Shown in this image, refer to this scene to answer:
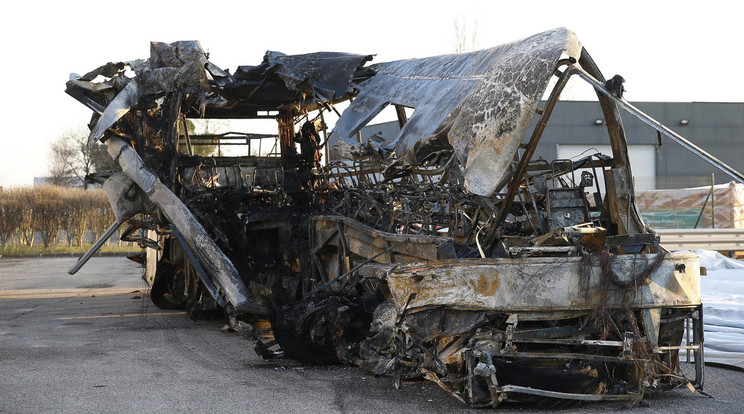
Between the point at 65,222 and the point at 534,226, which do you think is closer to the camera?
the point at 534,226

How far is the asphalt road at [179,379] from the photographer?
609cm

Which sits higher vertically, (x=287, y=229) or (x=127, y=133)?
(x=127, y=133)

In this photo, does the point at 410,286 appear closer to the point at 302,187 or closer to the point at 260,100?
the point at 302,187

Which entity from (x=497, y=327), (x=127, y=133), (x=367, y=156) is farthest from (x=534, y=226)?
(x=127, y=133)

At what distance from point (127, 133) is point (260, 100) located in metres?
2.41

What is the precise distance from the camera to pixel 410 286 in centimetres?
639

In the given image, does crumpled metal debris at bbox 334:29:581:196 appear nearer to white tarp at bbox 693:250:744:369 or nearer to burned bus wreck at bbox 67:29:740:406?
burned bus wreck at bbox 67:29:740:406

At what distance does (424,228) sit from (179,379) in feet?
9.34

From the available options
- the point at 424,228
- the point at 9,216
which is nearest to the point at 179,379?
the point at 424,228

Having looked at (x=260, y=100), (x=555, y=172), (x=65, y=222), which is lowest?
(x=65, y=222)

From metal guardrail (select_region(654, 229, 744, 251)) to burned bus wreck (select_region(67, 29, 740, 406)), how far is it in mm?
8400

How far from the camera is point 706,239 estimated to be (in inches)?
687

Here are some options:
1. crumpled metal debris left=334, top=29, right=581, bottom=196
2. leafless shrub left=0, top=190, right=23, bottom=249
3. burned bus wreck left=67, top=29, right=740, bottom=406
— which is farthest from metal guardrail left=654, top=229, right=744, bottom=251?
leafless shrub left=0, top=190, right=23, bottom=249

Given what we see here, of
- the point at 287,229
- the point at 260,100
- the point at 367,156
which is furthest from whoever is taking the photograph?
the point at 260,100
